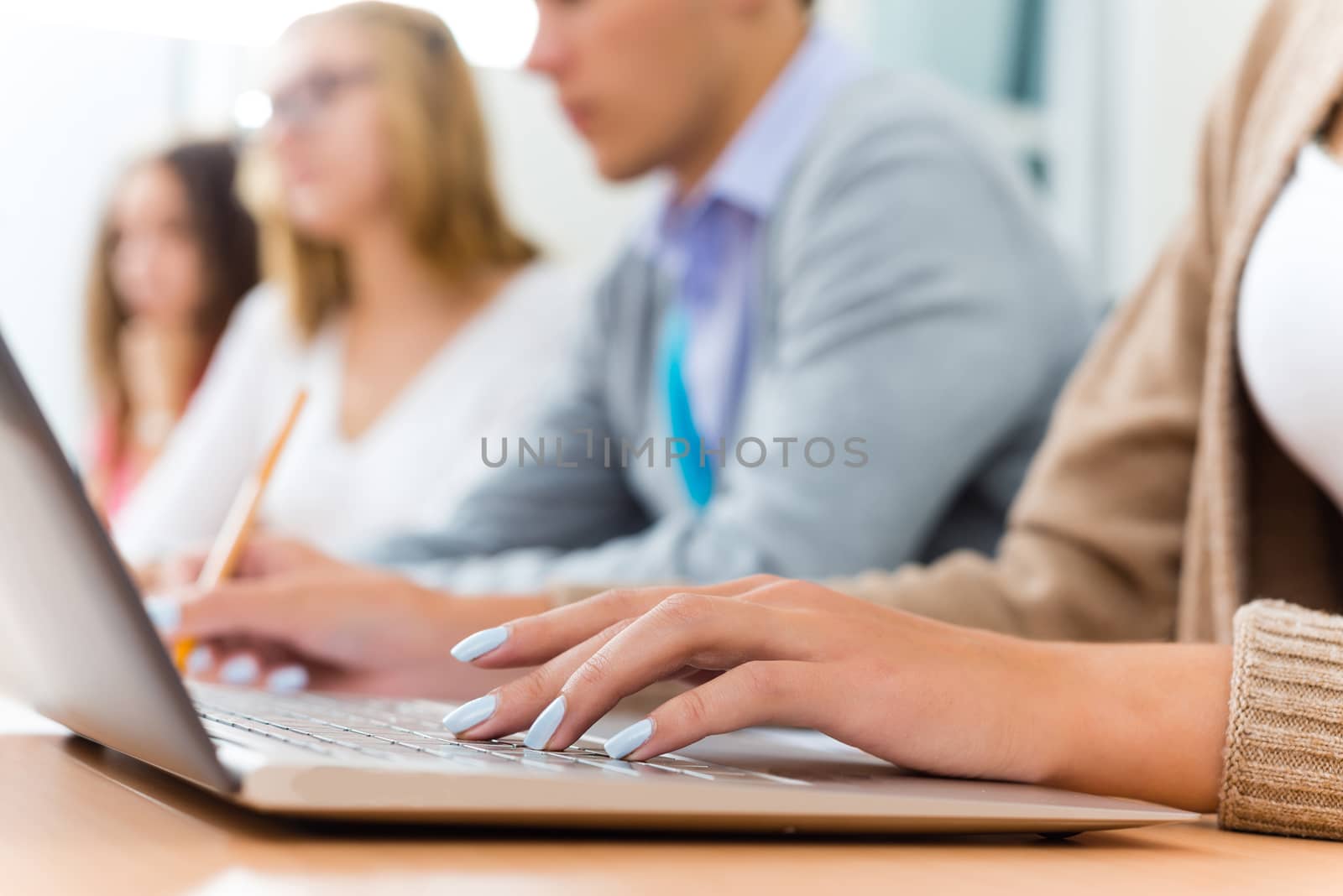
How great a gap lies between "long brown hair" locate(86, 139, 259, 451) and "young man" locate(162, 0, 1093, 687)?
3.76 ft

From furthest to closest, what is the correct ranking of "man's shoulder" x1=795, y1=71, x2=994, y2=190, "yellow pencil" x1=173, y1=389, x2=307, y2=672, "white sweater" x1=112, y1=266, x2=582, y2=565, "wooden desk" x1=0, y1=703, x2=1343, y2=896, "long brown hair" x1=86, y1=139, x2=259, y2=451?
1. "long brown hair" x1=86, y1=139, x2=259, y2=451
2. "white sweater" x1=112, y1=266, x2=582, y2=565
3. "man's shoulder" x1=795, y1=71, x2=994, y2=190
4. "yellow pencil" x1=173, y1=389, x2=307, y2=672
5. "wooden desk" x1=0, y1=703, x2=1343, y2=896

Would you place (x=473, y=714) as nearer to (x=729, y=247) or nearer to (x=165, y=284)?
(x=729, y=247)

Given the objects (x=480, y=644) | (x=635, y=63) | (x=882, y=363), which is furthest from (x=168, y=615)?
(x=635, y=63)

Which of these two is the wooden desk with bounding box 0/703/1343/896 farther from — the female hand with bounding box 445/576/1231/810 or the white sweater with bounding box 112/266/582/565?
the white sweater with bounding box 112/266/582/565

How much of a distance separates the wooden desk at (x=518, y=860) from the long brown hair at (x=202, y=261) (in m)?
2.04

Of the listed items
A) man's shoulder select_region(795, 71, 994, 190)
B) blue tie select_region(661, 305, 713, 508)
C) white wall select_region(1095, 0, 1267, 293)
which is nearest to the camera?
man's shoulder select_region(795, 71, 994, 190)

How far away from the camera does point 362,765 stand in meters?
0.24

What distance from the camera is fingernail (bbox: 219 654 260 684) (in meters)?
0.62

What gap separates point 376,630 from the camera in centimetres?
60

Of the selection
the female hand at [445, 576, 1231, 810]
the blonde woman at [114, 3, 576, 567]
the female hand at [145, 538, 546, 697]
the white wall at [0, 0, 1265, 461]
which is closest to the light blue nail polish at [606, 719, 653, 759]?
the female hand at [445, 576, 1231, 810]

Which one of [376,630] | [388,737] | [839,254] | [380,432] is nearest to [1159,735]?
[388,737]

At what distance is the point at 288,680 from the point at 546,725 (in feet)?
1.13

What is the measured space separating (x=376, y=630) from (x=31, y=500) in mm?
362

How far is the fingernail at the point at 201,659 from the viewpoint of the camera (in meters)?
0.65
